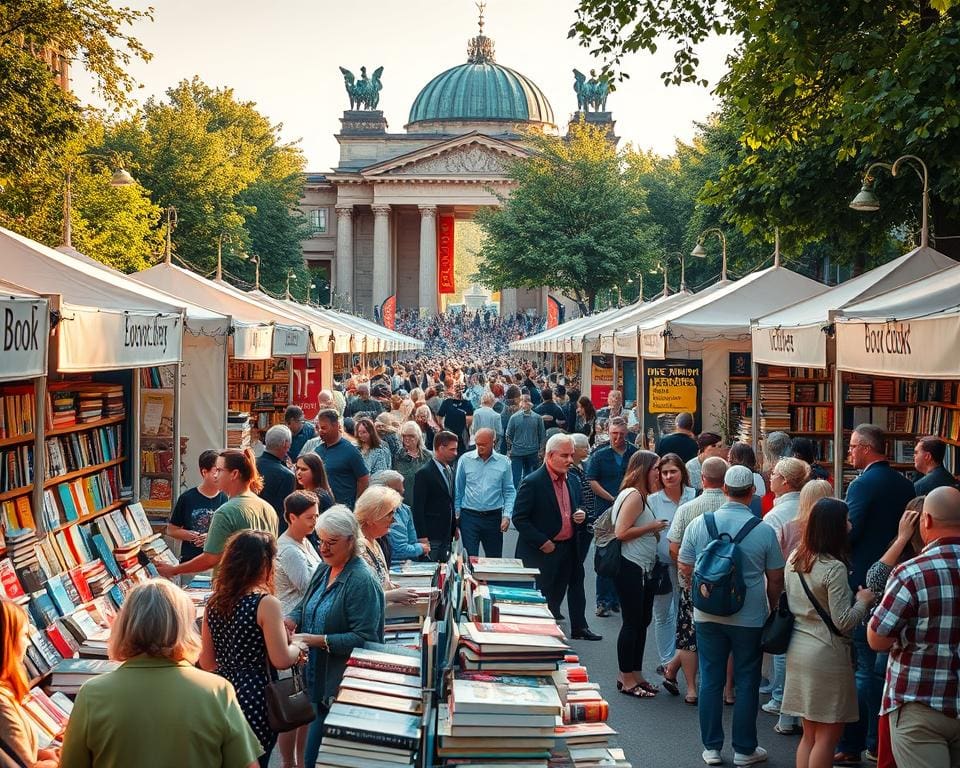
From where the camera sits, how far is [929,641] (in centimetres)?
555

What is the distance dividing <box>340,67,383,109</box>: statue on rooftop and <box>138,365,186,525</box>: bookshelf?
91294 mm

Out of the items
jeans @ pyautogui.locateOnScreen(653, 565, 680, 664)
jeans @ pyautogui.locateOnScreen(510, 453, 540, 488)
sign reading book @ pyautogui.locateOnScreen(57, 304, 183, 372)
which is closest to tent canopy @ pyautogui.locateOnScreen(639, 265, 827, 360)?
jeans @ pyautogui.locateOnScreen(510, 453, 540, 488)

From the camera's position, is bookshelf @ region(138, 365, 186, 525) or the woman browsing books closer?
the woman browsing books

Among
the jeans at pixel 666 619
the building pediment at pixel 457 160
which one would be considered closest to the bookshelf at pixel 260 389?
the jeans at pixel 666 619

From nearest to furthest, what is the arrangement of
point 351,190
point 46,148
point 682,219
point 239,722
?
point 239,722 < point 46,148 < point 682,219 < point 351,190

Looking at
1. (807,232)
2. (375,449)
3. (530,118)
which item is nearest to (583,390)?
(807,232)

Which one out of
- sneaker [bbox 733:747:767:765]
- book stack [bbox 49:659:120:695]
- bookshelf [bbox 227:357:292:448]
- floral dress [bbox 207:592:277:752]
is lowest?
sneaker [bbox 733:747:767:765]

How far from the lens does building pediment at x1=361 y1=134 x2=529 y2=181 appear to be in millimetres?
87812

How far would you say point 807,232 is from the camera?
19.7 meters

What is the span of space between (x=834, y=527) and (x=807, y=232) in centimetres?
1366

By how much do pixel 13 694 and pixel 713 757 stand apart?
4513mm

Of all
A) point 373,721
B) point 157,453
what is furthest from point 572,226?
point 373,721

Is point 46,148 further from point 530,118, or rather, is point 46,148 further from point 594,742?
point 530,118

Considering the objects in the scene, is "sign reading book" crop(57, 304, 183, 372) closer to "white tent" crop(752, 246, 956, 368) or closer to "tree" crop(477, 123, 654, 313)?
"white tent" crop(752, 246, 956, 368)
